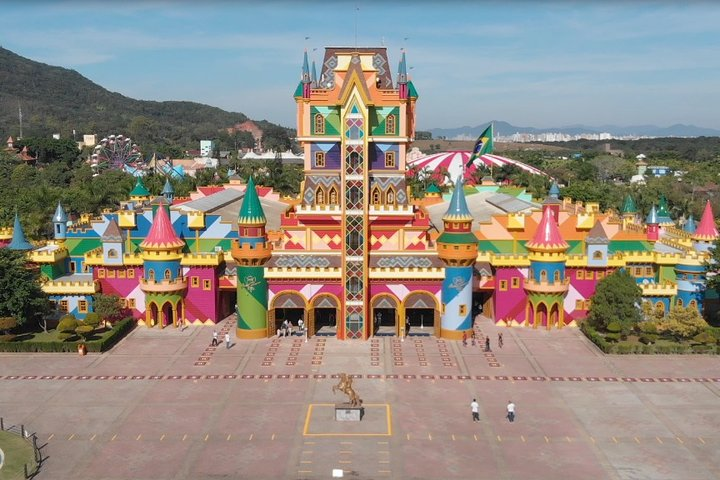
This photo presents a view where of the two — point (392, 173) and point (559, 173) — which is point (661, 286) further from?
point (559, 173)

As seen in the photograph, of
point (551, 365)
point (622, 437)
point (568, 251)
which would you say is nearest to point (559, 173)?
point (568, 251)

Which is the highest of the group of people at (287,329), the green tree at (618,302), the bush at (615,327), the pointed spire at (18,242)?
the pointed spire at (18,242)

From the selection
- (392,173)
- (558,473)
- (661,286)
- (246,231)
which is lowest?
(558,473)

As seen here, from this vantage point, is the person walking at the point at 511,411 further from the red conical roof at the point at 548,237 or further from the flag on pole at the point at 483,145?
the flag on pole at the point at 483,145

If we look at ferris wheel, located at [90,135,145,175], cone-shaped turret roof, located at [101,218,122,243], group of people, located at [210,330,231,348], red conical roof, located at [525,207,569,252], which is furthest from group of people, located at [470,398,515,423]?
Result: ferris wheel, located at [90,135,145,175]

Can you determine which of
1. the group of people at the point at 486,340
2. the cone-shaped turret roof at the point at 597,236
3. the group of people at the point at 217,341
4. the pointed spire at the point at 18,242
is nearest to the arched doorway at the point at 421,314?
the group of people at the point at 486,340

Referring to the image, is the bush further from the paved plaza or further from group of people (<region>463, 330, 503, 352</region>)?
group of people (<region>463, 330, 503, 352</region>)

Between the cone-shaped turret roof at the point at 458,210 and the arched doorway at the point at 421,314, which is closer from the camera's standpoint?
the cone-shaped turret roof at the point at 458,210
